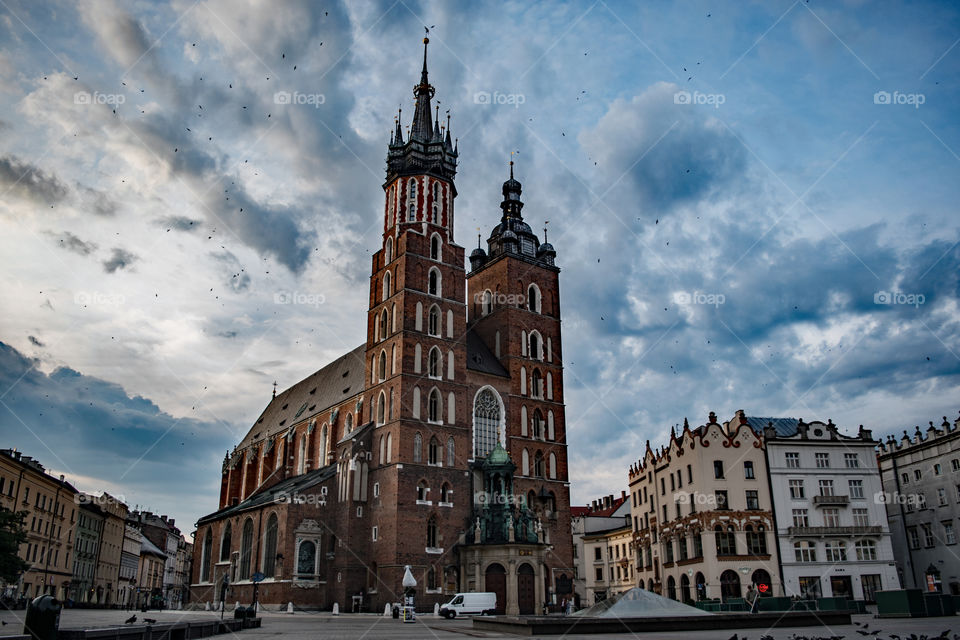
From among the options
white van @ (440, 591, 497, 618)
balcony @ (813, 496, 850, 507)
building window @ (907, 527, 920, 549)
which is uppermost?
balcony @ (813, 496, 850, 507)

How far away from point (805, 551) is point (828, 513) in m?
3.25

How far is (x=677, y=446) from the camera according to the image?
53.6 metres

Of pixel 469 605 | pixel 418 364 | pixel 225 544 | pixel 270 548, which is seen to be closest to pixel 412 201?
pixel 418 364

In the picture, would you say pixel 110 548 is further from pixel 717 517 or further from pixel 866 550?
pixel 866 550

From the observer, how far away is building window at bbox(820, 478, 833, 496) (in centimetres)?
4975

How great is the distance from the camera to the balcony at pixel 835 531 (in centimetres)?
4784

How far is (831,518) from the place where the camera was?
49031 mm

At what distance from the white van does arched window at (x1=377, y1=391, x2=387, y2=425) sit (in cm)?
1255

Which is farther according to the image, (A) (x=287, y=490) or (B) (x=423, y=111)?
(B) (x=423, y=111)

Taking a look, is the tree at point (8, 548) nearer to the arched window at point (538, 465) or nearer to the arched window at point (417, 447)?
the arched window at point (417, 447)

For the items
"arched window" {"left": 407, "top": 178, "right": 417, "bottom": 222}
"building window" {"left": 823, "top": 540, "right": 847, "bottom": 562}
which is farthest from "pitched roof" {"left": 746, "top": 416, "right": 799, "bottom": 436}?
"arched window" {"left": 407, "top": 178, "right": 417, "bottom": 222}

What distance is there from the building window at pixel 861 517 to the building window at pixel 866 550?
1.12 m

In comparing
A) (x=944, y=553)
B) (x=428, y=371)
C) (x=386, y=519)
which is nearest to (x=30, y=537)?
(x=386, y=519)

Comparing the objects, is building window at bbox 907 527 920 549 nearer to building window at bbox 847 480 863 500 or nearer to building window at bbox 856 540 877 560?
building window at bbox 847 480 863 500
